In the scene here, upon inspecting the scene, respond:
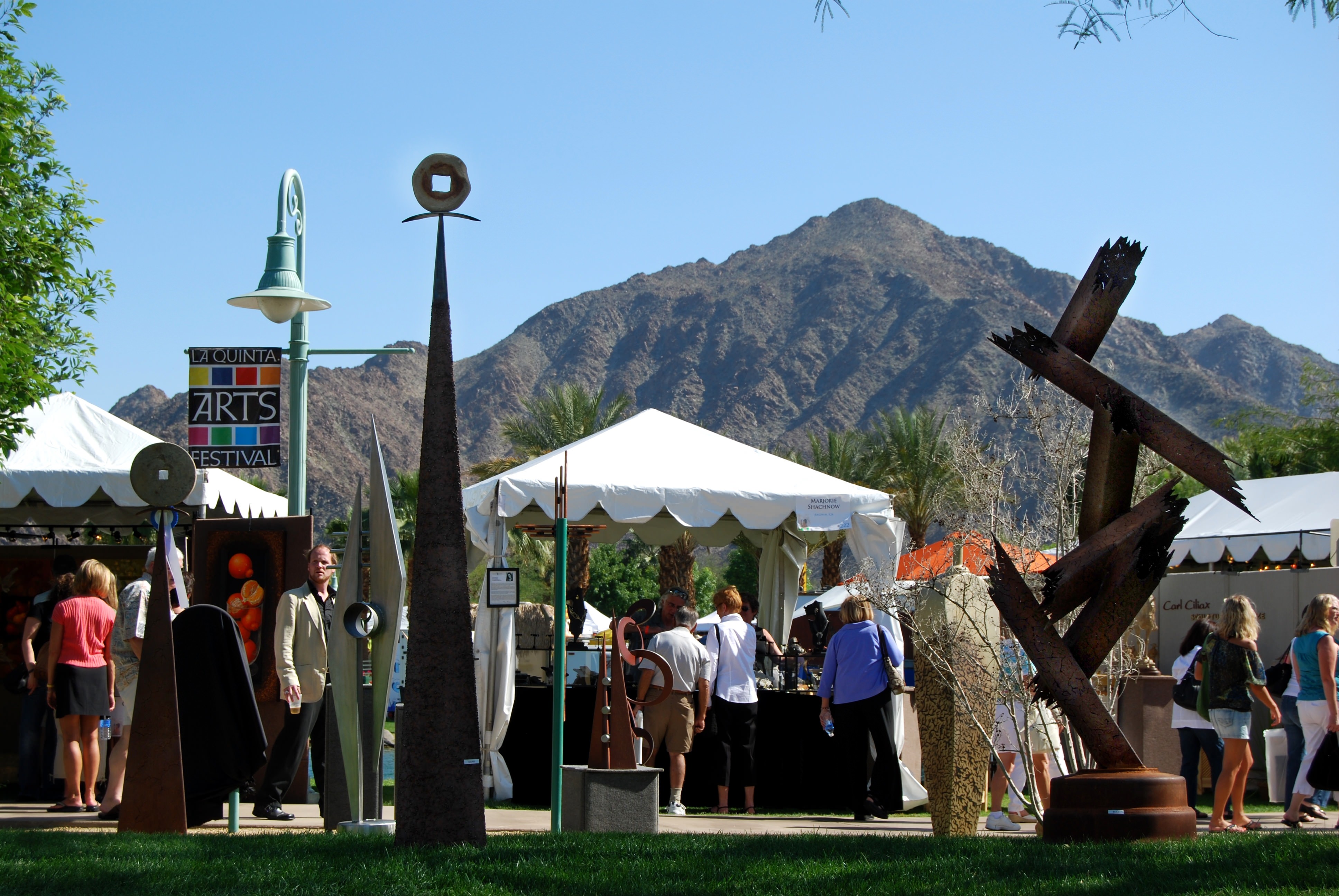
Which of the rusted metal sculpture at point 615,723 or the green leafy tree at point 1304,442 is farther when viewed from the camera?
the green leafy tree at point 1304,442

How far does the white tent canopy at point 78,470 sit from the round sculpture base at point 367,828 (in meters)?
4.93

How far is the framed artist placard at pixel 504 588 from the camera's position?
888 cm

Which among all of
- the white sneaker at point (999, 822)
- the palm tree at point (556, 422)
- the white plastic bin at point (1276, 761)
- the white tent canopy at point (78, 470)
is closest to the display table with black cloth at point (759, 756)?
the white sneaker at point (999, 822)

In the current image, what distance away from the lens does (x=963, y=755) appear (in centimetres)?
890

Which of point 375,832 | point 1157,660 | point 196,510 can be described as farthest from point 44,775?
point 1157,660

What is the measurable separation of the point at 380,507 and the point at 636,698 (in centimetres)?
326

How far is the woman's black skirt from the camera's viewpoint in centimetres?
898

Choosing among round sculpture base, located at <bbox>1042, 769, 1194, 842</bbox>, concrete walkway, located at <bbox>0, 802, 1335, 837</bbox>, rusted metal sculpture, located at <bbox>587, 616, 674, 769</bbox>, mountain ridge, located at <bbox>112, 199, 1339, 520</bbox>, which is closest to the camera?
round sculpture base, located at <bbox>1042, 769, 1194, 842</bbox>

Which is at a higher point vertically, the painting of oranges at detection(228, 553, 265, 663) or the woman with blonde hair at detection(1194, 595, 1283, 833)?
the painting of oranges at detection(228, 553, 265, 663)

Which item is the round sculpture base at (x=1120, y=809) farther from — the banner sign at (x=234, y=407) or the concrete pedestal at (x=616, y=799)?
the banner sign at (x=234, y=407)

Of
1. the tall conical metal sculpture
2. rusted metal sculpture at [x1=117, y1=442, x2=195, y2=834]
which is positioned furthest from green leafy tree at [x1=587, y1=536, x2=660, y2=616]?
the tall conical metal sculpture

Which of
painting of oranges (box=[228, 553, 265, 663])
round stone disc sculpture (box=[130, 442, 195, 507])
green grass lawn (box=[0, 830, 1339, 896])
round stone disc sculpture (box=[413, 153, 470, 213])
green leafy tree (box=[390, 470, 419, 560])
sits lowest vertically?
green grass lawn (box=[0, 830, 1339, 896])

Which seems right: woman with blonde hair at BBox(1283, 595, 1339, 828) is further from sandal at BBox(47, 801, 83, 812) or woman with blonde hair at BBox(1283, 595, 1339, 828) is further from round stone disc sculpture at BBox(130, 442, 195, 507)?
sandal at BBox(47, 801, 83, 812)

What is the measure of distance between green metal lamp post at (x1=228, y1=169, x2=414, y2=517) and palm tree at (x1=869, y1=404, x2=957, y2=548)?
87.4ft
